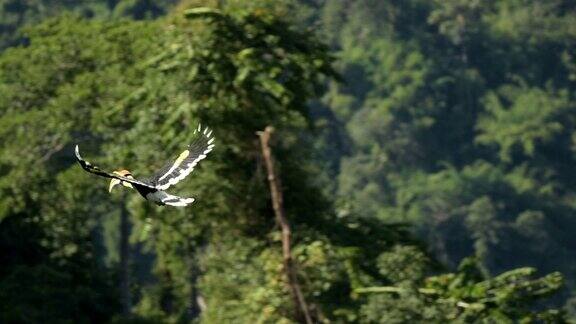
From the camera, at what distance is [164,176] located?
8.62 metres

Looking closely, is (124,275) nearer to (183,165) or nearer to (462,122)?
(183,165)

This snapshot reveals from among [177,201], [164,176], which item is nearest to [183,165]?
[164,176]

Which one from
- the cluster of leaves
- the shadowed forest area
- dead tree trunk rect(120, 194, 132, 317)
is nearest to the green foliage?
the shadowed forest area

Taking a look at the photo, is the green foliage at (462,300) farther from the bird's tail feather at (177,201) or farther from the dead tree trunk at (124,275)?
the bird's tail feather at (177,201)

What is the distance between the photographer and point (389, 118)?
7212cm

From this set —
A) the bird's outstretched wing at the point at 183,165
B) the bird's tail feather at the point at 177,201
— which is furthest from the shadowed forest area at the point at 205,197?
the bird's tail feather at the point at 177,201

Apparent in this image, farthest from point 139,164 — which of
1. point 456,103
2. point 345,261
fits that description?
point 456,103

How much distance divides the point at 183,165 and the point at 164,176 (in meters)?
0.15

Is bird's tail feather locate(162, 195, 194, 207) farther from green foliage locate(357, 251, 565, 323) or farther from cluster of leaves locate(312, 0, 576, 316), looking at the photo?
cluster of leaves locate(312, 0, 576, 316)

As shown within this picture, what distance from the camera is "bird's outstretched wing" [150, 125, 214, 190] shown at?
8.48 metres

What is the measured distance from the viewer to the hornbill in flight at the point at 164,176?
7988mm

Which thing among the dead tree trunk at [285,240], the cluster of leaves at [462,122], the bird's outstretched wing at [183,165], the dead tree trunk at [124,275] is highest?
the bird's outstretched wing at [183,165]

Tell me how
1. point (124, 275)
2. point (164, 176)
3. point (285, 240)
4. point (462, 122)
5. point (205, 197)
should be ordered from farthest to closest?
point (462, 122) < point (124, 275) < point (205, 197) < point (285, 240) < point (164, 176)

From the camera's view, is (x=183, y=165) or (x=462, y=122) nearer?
(x=183, y=165)
